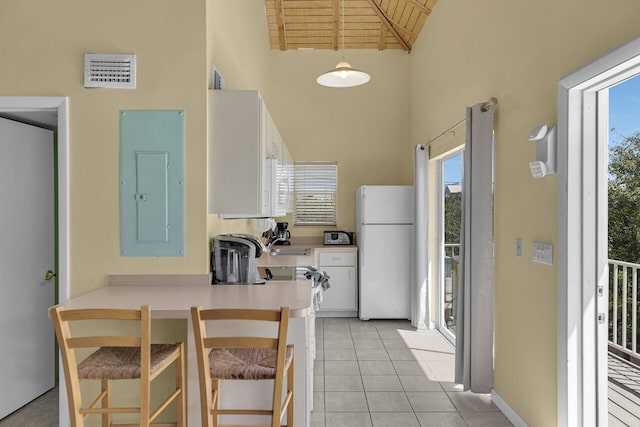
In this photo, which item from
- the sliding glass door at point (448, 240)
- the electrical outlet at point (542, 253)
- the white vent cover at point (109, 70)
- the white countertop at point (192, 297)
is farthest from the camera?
the sliding glass door at point (448, 240)

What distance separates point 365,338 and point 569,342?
267 cm

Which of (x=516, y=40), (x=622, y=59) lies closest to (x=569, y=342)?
(x=622, y=59)

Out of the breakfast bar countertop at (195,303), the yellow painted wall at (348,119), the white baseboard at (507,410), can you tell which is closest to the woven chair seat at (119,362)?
the breakfast bar countertop at (195,303)

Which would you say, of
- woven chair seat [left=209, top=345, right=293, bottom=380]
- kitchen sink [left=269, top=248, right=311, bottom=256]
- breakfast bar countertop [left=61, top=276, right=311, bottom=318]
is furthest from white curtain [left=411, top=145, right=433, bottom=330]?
woven chair seat [left=209, top=345, right=293, bottom=380]

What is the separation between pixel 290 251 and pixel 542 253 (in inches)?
127

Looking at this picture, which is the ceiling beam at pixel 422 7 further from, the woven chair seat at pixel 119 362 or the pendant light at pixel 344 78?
the woven chair seat at pixel 119 362

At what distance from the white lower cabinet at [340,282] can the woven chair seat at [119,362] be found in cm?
343

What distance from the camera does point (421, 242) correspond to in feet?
16.4

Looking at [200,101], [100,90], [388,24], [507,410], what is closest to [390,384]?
[507,410]

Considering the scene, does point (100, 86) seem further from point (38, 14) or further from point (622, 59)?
point (622, 59)

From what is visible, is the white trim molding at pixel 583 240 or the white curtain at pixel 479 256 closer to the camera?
the white trim molding at pixel 583 240

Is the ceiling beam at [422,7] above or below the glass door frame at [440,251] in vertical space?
above

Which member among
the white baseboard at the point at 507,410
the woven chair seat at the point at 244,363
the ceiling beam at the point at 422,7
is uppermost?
the ceiling beam at the point at 422,7

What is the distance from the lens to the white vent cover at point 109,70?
2.50 meters
